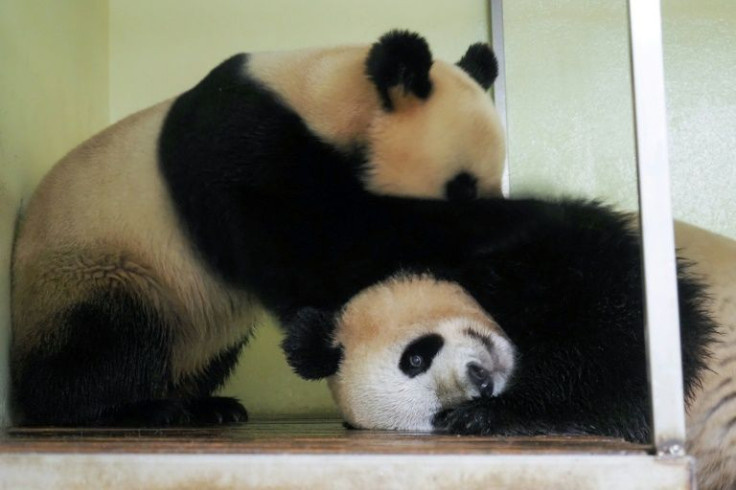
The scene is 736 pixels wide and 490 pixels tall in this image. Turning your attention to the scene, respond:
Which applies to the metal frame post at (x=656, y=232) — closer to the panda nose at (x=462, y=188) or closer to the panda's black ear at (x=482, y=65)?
the panda nose at (x=462, y=188)

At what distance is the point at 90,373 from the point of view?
204 cm

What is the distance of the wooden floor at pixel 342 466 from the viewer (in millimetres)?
1265

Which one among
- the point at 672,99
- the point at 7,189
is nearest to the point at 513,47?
the point at 672,99

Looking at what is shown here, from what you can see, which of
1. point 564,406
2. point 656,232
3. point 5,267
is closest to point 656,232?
point 656,232

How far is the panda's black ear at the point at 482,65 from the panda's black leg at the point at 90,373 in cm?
110

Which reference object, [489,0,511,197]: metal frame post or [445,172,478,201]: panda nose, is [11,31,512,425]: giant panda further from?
[489,0,511,197]: metal frame post

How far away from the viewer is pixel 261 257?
2.14 m

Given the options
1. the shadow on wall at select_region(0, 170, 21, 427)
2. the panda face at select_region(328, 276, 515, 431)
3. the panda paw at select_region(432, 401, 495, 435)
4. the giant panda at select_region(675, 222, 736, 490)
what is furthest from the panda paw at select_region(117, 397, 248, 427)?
the giant panda at select_region(675, 222, 736, 490)

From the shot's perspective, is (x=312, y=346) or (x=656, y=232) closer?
(x=656, y=232)

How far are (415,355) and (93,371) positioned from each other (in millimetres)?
736

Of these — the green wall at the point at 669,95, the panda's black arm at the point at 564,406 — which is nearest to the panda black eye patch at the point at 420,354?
the panda's black arm at the point at 564,406

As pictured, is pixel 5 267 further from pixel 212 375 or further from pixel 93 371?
pixel 212 375

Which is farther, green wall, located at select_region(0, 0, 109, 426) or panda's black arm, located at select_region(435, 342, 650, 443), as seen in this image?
green wall, located at select_region(0, 0, 109, 426)

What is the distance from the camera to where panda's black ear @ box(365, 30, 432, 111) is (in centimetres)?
209
